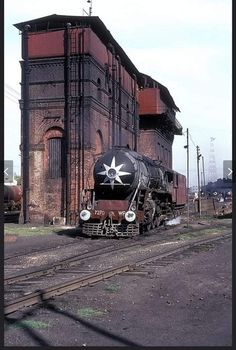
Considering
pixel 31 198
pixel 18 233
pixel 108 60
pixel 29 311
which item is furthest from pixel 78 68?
pixel 29 311

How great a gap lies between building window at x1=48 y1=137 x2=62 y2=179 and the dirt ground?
16.9 meters

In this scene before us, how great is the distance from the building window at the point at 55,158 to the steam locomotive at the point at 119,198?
6615 mm

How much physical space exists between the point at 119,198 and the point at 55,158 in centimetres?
849

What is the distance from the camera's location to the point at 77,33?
2538 centimetres

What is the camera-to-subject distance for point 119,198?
60.2 ft

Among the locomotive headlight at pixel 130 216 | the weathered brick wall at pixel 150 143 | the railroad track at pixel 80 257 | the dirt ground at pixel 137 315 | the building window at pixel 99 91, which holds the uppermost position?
the building window at pixel 99 91

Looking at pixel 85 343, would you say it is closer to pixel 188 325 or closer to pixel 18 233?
pixel 188 325

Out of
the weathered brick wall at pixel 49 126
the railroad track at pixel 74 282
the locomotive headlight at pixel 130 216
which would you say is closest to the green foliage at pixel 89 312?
the railroad track at pixel 74 282

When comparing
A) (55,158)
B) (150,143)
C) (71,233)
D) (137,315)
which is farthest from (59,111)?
(137,315)

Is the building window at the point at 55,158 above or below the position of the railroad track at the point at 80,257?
above

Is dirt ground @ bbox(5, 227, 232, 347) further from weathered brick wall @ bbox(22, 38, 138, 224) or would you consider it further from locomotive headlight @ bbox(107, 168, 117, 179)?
weathered brick wall @ bbox(22, 38, 138, 224)

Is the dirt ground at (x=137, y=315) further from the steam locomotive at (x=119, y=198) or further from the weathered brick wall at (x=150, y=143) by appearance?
the weathered brick wall at (x=150, y=143)

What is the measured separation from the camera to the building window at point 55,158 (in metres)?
25.9

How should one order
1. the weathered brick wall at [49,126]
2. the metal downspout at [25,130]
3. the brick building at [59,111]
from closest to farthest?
the brick building at [59,111] → the weathered brick wall at [49,126] → the metal downspout at [25,130]
